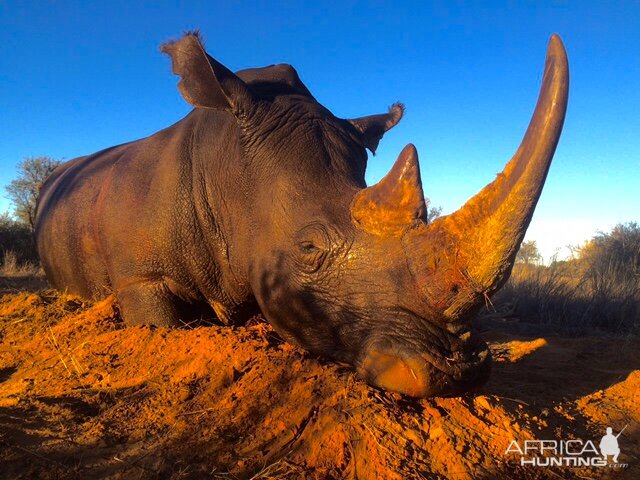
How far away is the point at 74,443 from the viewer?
2.71 metres

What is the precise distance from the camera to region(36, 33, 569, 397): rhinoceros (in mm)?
2678

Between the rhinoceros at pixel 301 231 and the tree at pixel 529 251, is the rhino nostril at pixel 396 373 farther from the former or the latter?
Result: the tree at pixel 529 251

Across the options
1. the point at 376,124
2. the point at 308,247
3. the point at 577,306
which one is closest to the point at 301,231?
the point at 308,247

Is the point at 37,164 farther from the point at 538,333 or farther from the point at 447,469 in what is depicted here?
the point at 447,469

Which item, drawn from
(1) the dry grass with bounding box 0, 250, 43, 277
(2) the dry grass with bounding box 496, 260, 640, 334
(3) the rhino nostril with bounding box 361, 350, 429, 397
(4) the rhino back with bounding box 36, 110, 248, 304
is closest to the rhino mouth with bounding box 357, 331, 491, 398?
(3) the rhino nostril with bounding box 361, 350, 429, 397

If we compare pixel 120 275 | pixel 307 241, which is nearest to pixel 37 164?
pixel 120 275

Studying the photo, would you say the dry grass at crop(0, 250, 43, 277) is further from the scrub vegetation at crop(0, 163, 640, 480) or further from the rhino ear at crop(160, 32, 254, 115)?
the rhino ear at crop(160, 32, 254, 115)

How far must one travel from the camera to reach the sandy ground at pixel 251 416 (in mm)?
2504

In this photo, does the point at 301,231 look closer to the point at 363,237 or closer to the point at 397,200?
the point at 363,237

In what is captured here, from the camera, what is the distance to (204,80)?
402 cm

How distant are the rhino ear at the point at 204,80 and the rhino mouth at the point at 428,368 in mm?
2309

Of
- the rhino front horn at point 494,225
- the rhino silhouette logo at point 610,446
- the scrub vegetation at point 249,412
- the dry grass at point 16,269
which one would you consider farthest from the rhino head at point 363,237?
the dry grass at point 16,269

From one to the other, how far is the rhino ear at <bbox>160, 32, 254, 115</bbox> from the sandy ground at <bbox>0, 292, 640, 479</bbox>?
5.82ft

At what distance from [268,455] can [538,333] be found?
5.51 metres
